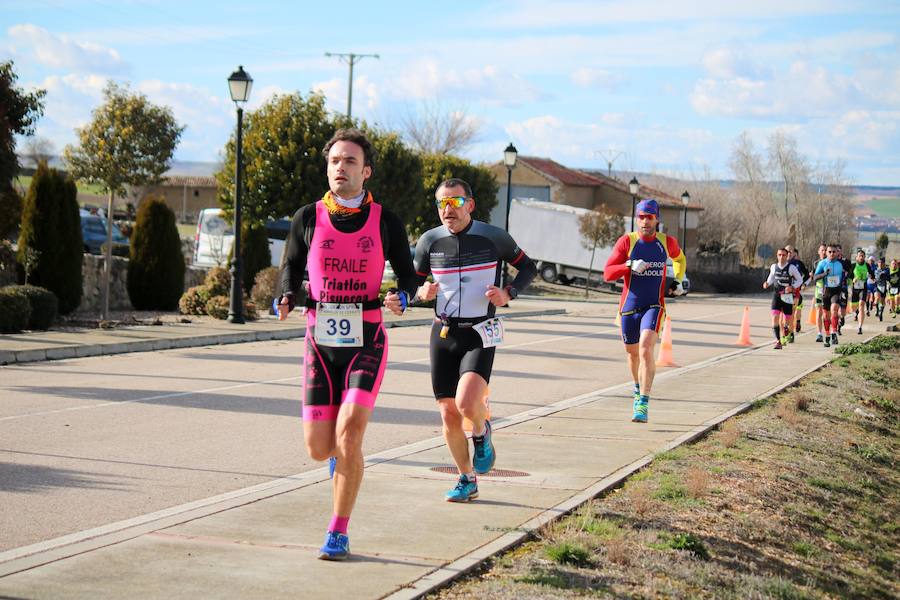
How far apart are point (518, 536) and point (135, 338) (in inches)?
572

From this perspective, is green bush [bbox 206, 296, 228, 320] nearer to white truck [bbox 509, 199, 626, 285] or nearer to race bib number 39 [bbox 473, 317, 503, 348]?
race bib number 39 [bbox 473, 317, 503, 348]

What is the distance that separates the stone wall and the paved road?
27.3 ft

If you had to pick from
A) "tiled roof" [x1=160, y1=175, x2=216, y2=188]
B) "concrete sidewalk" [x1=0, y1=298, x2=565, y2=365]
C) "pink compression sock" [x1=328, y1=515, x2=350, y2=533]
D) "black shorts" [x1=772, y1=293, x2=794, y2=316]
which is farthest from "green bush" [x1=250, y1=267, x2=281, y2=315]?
"tiled roof" [x1=160, y1=175, x2=216, y2=188]

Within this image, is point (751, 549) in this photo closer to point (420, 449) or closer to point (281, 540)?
point (281, 540)

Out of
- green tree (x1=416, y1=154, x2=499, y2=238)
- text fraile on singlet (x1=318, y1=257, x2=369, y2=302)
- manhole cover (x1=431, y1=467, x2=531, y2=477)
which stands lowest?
manhole cover (x1=431, y1=467, x2=531, y2=477)

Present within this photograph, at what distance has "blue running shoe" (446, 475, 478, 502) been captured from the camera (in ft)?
25.2

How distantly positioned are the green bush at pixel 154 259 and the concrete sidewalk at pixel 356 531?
19.8m

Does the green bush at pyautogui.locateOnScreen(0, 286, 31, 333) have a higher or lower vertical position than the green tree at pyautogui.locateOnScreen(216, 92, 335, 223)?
lower

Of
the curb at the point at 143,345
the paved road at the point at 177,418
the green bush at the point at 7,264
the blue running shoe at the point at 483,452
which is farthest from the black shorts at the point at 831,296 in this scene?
the blue running shoe at the point at 483,452

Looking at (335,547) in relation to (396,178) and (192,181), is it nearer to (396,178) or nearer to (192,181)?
(396,178)

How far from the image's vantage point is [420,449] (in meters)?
9.91

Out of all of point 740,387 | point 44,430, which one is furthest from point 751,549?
point 740,387

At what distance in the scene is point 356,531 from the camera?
270 inches

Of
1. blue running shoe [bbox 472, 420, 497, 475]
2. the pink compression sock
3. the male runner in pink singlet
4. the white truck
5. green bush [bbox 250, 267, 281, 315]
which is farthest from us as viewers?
the white truck
